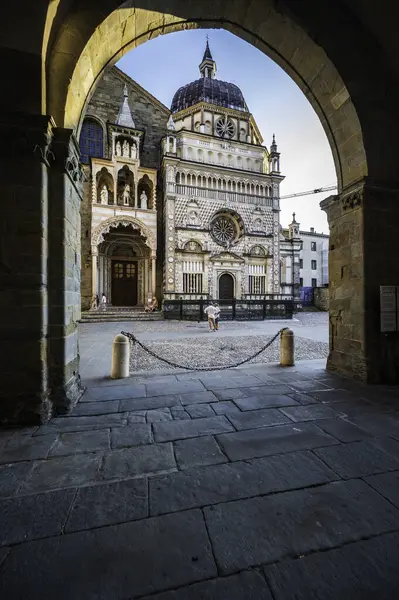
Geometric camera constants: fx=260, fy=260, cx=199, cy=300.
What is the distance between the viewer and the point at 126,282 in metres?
22.4

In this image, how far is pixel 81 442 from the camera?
2521 mm

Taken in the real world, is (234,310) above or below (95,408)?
above

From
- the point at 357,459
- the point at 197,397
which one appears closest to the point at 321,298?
the point at 197,397

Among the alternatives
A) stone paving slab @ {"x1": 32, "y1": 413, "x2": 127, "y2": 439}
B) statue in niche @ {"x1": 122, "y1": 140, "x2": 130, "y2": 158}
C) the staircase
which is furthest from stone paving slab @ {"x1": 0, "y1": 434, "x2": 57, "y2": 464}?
statue in niche @ {"x1": 122, "y1": 140, "x2": 130, "y2": 158}

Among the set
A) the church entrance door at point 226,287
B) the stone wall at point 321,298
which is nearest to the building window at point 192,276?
the church entrance door at point 226,287

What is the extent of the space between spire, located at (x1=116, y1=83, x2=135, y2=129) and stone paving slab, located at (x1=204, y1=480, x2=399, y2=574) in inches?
950

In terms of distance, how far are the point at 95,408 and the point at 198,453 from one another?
1.61m

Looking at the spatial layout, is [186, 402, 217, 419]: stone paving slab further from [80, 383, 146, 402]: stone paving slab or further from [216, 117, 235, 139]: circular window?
[216, 117, 235, 139]: circular window

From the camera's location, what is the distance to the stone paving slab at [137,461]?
2.08 m

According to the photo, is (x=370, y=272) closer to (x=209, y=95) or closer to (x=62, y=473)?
(x=62, y=473)

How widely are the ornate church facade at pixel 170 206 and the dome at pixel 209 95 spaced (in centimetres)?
125

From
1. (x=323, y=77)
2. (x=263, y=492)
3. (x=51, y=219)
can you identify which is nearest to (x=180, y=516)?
(x=263, y=492)

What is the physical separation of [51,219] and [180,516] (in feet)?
10.8

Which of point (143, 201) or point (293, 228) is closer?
point (143, 201)
